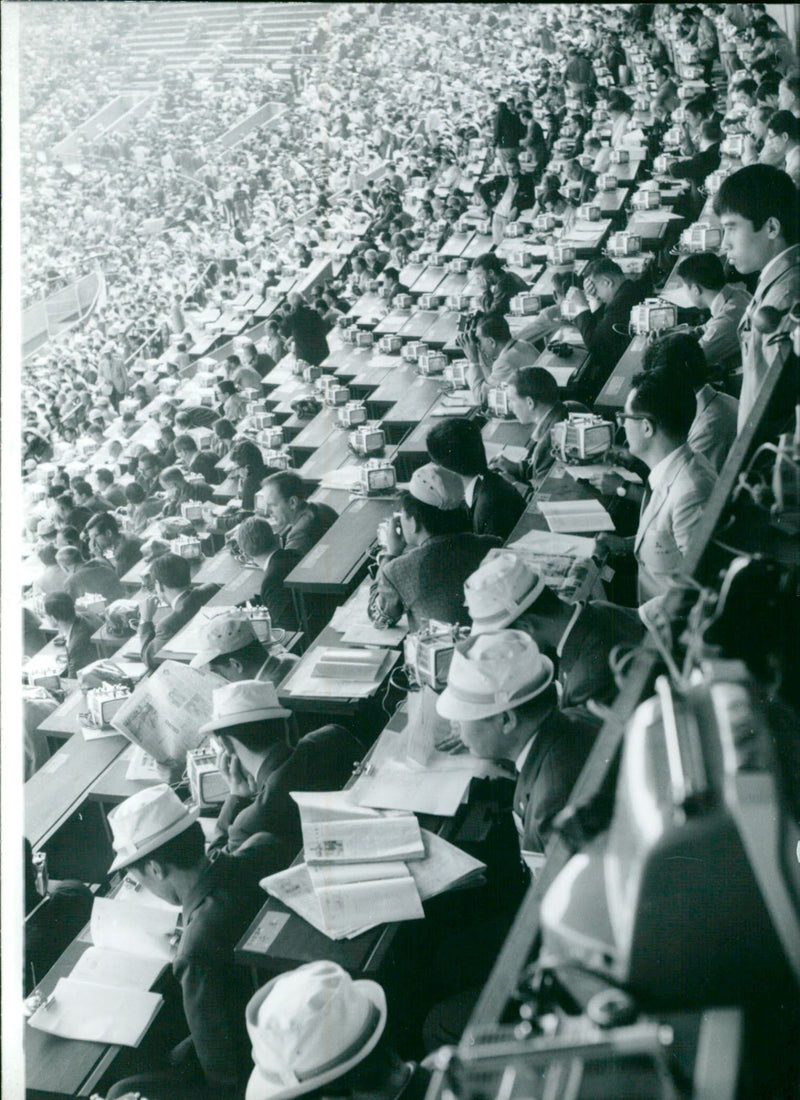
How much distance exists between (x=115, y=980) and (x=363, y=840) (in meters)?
0.74

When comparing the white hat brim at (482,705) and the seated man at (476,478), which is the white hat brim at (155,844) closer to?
the white hat brim at (482,705)

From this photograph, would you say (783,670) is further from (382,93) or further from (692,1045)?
(382,93)

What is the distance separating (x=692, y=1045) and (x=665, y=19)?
7719mm

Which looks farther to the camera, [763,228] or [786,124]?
[786,124]

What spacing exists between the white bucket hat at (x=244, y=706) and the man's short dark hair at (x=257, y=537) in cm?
164

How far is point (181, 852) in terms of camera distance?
2.76m

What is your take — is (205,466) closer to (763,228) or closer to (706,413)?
(706,413)

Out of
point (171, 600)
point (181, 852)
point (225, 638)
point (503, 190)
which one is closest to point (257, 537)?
point (171, 600)

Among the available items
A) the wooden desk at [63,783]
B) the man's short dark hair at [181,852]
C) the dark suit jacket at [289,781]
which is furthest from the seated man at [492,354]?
the man's short dark hair at [181,852]

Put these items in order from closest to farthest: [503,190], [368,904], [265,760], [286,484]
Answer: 1. [368,904]
2. [265,760]
3. [286,484]
4. [503,190]

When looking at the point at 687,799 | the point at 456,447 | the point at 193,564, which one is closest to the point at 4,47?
the point at 456,447

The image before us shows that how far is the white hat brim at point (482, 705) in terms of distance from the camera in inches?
83.5

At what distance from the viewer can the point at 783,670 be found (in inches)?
46.2

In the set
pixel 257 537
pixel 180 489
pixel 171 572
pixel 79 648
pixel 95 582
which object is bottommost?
pixel 79 648
